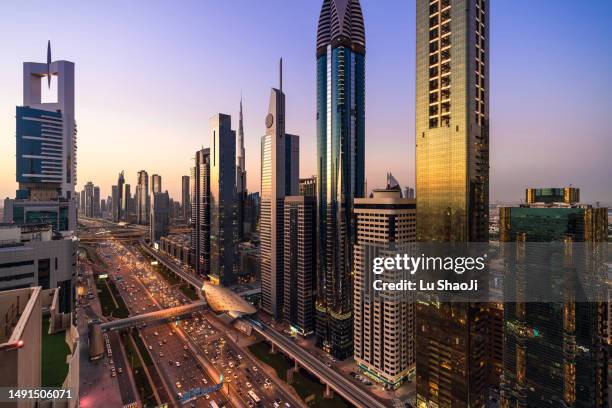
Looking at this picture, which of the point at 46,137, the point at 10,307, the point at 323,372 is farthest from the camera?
the point at 46,137

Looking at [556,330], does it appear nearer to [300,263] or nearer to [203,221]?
[300,263]

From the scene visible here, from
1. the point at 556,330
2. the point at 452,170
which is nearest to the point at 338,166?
the point at 452,170

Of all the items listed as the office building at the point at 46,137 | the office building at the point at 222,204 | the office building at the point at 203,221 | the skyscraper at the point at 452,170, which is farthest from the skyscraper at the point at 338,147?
the office building at the point at 46,137

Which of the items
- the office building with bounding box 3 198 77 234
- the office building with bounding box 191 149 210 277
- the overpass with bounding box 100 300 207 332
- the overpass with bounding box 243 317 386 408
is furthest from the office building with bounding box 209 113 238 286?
the overpass with bounding box 243 317 386 408

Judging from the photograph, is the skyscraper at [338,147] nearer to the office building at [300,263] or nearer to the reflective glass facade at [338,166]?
the reflective glass facade at [338,166]

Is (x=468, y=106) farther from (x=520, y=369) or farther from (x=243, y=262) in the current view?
(x=243, y=262)
